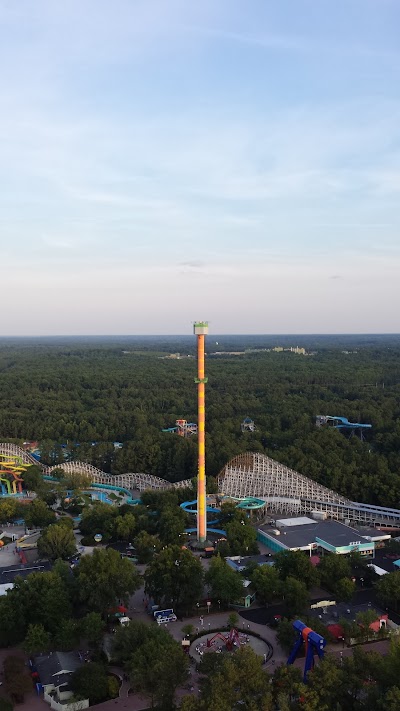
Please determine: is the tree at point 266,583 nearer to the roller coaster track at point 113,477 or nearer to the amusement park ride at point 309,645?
the amusement park ride at point 309,645

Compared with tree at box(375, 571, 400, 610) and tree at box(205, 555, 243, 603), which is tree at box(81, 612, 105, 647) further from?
tree at box(375, 571, 400, 610)

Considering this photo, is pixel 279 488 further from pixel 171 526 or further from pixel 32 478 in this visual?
pixel 32 478

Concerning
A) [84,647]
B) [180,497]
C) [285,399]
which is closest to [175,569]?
[84,647]

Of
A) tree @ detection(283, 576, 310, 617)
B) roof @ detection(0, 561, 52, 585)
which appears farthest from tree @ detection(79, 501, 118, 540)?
tree @ detection(283, 576, 310, 617)

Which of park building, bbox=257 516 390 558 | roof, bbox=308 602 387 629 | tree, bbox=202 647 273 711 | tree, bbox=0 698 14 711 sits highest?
tree, bbox=202 647 273 711

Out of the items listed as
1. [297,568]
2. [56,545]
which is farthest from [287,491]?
[56,545]

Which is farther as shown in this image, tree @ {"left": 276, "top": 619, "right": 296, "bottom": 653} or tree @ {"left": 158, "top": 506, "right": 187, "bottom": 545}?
tree @ {"left": 158, "top": 506, "right": 187, "bottom": 545}
